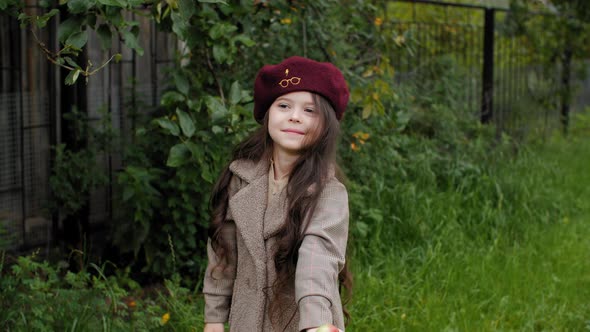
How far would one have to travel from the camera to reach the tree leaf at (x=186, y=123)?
3.50m

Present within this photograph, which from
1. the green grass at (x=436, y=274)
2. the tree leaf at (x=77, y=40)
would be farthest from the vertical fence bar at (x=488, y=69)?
the tree leaf at (x=77, y=40)

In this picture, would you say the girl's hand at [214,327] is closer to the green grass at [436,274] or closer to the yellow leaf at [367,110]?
the green grass at [436,274]

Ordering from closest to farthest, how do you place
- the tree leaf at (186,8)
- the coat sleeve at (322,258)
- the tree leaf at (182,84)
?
the coat sleeve at (322,258)
the tree leaf at (186,8)
the tree leaf at (182,84)

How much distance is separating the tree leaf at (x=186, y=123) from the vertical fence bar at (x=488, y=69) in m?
4.72

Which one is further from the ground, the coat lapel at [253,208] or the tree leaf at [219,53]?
the tree leaf at [219,53]

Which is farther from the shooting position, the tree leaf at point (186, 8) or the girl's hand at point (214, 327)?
the tree leaf at point (186, 8)

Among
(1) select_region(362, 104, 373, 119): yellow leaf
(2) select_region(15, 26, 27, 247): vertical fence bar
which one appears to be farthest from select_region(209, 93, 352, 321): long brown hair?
(2) select_region(15, 26, 27, 247): vertical fence bar

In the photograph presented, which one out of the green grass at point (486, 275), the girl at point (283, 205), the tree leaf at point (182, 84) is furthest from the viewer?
the green grass at point (486, 275)

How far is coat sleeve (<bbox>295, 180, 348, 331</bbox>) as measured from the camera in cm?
222

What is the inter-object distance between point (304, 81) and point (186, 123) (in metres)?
1.10

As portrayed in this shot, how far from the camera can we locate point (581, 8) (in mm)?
9211

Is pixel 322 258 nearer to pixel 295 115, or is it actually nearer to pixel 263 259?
pixel 263 259

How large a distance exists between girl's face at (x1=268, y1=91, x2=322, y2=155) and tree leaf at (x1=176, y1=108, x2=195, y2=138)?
1.00 m

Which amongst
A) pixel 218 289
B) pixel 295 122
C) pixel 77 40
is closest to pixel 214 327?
pixel 218 289
